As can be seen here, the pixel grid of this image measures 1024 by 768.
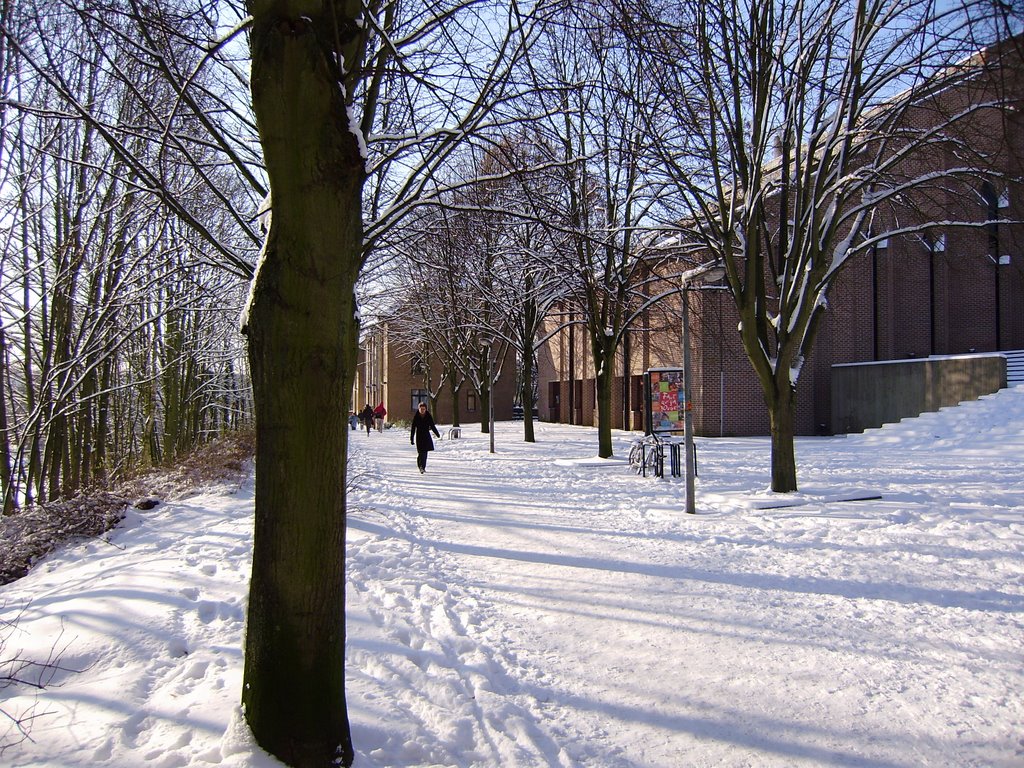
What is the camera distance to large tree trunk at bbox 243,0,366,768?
10.3 ft

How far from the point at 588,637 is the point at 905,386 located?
2324cm

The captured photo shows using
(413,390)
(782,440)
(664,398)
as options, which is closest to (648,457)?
(782,440)

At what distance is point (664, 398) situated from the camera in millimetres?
26203

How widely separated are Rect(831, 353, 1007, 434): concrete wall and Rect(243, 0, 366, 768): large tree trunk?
24.4 meters

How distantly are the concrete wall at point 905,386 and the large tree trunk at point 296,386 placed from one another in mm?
24408

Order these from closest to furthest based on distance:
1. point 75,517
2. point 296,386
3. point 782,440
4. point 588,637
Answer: point 296,386, point 588,637, point 75,517, point 782,440

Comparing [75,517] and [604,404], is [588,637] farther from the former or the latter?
[604,404]

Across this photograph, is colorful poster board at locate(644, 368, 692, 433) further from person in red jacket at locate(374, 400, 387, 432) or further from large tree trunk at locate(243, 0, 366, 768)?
large tree trunk at locate(243, 0, 366, 768)

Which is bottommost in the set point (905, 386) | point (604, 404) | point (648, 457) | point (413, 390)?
point (648, 457)

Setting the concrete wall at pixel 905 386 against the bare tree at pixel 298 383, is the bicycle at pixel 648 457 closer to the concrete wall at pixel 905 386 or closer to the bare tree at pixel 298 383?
the bare tree at pixel 298 383

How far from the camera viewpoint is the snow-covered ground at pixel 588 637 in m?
3.56

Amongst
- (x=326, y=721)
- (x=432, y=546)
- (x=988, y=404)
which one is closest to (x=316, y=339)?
(x=326, y=721)

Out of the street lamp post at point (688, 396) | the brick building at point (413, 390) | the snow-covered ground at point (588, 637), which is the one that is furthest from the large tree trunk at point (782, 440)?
the brick building at point (413, 390)

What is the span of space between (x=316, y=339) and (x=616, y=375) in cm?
3244
